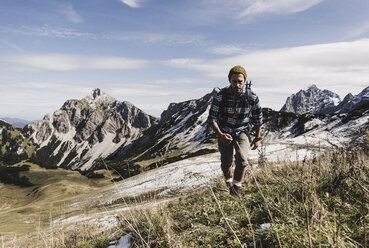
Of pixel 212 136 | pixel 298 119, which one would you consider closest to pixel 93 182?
pixel 212 136

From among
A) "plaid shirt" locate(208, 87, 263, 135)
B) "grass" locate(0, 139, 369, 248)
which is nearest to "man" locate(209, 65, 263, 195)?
"plaid shirt" locate(208, 87, 263, 135)

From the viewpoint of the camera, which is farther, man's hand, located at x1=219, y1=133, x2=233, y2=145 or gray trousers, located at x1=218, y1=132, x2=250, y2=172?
gray trousers, located at x1=218, y1=132, x2=250, y2=172

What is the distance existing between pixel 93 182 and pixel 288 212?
3272 inches

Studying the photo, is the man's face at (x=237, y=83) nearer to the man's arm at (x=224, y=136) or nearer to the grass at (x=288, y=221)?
the man's arm at (x=224, y=136)

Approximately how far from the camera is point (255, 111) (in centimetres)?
566

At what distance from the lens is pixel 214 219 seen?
3385mm

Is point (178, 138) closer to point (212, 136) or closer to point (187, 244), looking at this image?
point (212, 136)

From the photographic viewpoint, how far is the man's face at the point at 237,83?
5145 mm

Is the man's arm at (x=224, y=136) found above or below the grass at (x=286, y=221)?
above

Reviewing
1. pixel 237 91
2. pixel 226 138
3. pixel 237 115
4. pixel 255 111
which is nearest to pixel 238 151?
pixel 226 138

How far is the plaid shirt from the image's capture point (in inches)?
215

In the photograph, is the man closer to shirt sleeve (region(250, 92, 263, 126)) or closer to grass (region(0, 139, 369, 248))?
shirt sleeve (region(250, 92, 263, 126))

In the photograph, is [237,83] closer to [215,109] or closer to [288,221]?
[215,109]

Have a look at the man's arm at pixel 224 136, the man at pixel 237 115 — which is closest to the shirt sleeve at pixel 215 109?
the man at pixel 237 115
